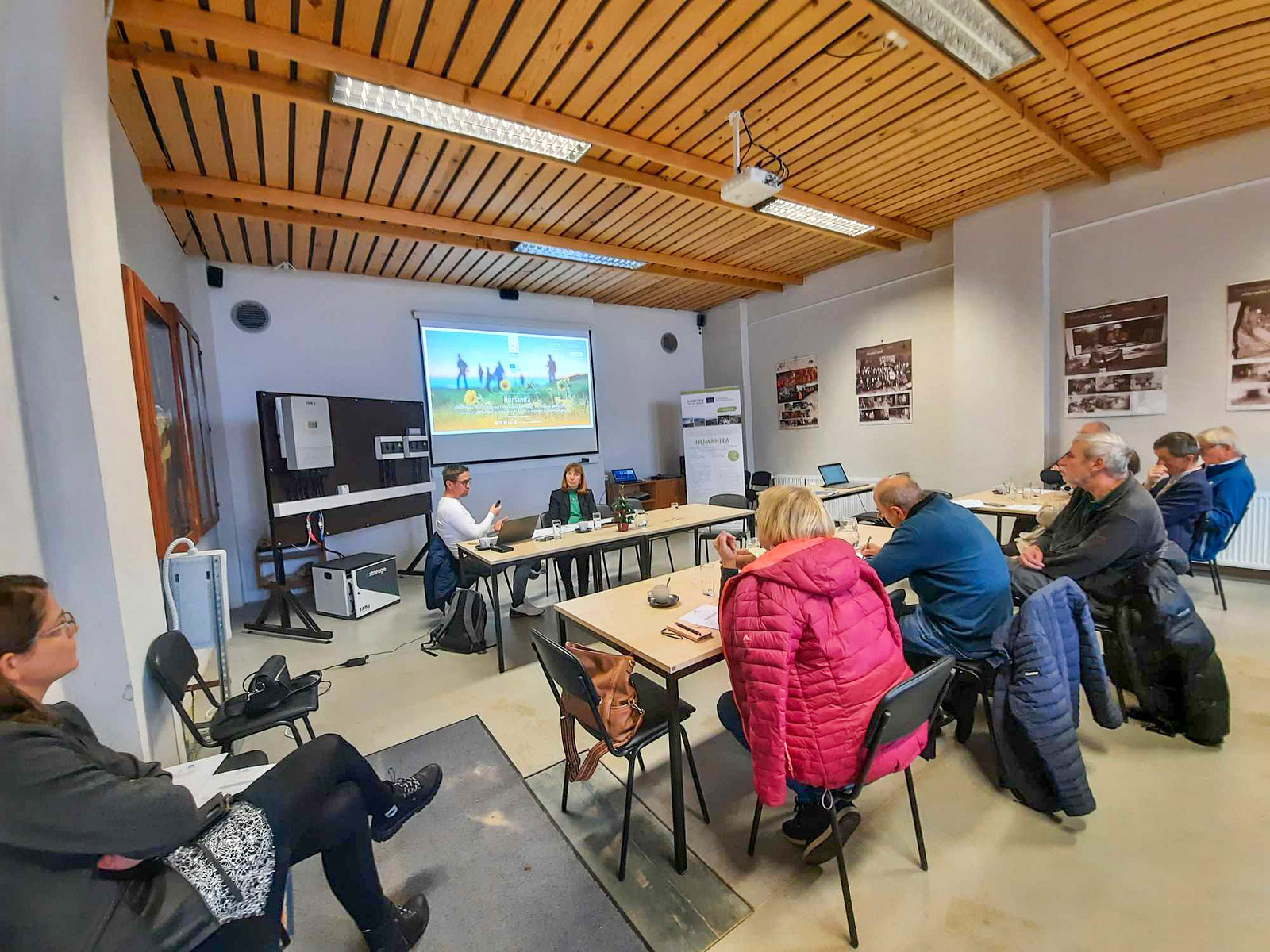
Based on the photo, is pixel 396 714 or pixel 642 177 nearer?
pixel 396 714

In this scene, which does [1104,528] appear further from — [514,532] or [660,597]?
[514,532]

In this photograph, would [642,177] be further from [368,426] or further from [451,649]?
[451,649]

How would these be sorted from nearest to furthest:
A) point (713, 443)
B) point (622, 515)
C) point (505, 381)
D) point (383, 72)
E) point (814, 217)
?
point (383, 72) < point (622, 515) < point (814, 217) < point (505, 381) < point (713, 443)

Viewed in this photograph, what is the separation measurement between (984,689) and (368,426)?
5.08 metres

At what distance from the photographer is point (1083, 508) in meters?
2.62

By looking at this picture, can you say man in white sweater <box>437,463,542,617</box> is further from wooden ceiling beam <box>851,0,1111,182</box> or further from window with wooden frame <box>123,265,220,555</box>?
wooden ceiling beam <box>851,0,1111,182</box>

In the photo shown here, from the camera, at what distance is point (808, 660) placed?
146 centimetres

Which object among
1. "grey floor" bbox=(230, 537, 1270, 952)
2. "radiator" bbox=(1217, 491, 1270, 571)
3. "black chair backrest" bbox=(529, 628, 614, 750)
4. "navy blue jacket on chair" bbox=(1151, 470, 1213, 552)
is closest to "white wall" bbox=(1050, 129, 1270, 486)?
"radiator" bbox=(1217, 491, 1270, 571)

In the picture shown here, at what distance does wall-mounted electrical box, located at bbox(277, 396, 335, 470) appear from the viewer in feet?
13.4

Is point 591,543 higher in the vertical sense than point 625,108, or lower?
lower

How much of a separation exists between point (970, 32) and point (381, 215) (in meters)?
3.94

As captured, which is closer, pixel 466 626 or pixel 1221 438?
pixel 1221 438

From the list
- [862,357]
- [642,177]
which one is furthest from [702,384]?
[642,177]

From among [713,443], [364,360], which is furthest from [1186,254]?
[364,360]
